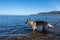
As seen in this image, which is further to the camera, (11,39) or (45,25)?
(45,25)

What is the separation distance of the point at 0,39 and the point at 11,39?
1302mm

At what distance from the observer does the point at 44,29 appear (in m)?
25.4

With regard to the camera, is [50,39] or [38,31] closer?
[50,39]

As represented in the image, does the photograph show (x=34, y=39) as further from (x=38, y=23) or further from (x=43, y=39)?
(x=38, y=23)

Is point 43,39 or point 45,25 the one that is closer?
point 43,39

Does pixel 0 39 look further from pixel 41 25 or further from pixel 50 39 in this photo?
pixel 41 25

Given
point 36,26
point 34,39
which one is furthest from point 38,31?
point 34,39

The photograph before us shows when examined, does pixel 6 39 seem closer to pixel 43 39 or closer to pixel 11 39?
pixel 11 39

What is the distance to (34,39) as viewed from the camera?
19156 millimetres

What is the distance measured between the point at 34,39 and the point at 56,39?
265 centimetres

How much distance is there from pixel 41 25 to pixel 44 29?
2.86 ft

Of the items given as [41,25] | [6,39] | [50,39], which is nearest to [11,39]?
[6,39]

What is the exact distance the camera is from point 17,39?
18.8 meters

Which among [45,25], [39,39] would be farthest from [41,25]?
[39,39]
